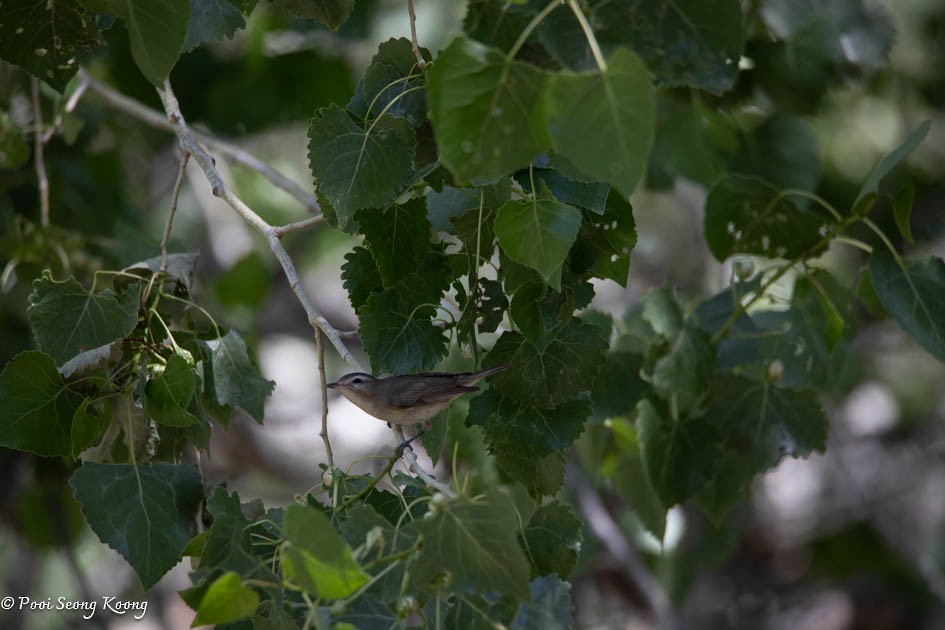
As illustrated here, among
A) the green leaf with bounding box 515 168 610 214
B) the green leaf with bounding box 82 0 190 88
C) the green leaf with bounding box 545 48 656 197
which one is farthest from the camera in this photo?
the green leaf with bounding box 515 168 610 214

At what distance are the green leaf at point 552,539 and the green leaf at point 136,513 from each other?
380 millimetres

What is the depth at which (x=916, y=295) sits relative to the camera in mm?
1240

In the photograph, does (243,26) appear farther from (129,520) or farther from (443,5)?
(443,5)

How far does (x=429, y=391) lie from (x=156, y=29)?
0.54m

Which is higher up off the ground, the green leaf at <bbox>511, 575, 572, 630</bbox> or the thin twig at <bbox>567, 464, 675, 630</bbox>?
the green leaf at <bbox>511, 575, 572, 630</bbox>

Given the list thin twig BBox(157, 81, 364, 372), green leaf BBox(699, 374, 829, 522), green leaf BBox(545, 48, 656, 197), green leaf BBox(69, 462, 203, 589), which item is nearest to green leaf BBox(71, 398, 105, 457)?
green leaf BBox(69, 462, 203, 589)

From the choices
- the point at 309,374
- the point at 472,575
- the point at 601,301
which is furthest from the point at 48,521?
the point at 472,575

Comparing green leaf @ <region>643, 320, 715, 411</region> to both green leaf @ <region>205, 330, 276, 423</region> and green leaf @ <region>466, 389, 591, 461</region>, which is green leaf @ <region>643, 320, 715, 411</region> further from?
green leaf @ <region>205, 330, 276, 423</region>

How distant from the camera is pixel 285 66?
2.72 metres

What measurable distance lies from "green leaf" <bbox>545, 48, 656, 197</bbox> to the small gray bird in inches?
18.9

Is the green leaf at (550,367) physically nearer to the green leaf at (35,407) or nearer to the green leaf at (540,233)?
the green leaf at (540,233)

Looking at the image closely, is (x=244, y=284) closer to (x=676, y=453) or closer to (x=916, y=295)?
(x=676, y=453)

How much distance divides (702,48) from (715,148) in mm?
1412

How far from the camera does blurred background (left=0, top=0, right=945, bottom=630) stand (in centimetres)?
247
